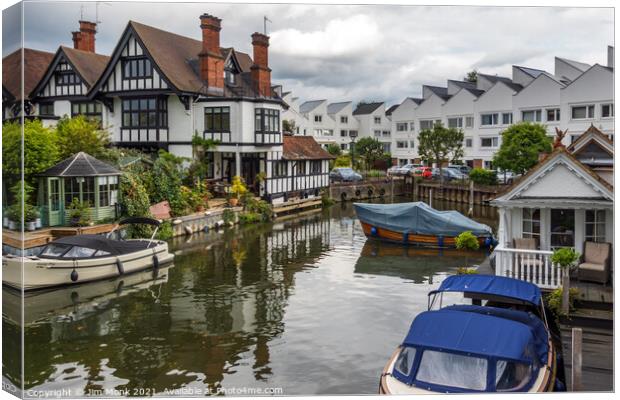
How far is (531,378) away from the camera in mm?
9523

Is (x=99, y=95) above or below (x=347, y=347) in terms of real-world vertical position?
above

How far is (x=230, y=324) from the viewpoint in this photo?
14.6 metres

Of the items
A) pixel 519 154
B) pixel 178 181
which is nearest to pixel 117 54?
pixel 178 181

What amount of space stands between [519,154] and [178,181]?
55.1ft

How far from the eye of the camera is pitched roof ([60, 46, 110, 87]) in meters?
32.8

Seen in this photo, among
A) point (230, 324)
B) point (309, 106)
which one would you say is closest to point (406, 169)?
point (309, 106)

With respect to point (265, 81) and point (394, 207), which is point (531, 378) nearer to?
point (394, 207)

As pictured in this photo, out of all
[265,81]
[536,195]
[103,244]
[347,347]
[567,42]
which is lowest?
[347,347]

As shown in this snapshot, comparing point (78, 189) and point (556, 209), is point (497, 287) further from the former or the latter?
point (78, 189)

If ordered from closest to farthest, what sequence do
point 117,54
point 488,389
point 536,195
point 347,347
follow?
1. point 488,389
2. point 347,347
3. point 536,195
4. point 117,54

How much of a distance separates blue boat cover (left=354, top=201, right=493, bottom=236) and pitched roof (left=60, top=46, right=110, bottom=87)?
629 inches

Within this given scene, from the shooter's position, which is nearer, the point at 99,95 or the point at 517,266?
the point at 517,266

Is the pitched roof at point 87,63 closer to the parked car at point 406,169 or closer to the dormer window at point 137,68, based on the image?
the dormer window at point 137,68

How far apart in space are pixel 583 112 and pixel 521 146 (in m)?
14.7
